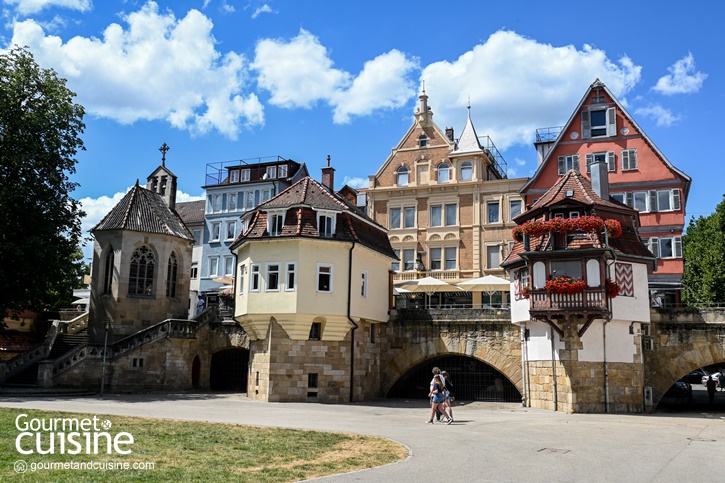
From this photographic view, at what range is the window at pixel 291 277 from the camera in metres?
31.7

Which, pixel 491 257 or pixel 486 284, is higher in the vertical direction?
pixel 491 257

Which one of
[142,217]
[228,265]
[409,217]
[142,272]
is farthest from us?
[228,265]

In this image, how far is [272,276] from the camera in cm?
3225

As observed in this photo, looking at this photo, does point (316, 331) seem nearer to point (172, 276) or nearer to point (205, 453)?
point (172, 276)

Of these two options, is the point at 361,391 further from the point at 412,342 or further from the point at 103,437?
the point at 103,437

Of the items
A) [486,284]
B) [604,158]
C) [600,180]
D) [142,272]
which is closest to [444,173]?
[604,158]

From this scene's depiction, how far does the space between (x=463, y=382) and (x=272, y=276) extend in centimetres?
Result: 1274

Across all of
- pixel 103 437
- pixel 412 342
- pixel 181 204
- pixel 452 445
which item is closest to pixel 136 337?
pixel 412 342

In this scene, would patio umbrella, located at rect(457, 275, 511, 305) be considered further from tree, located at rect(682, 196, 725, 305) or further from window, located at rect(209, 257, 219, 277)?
window, located at rect(209, 257, 219, 277)

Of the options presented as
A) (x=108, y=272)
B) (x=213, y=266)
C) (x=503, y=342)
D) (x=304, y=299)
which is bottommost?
(x=503, y=342)

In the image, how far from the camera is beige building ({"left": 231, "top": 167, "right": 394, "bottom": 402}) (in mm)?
31547

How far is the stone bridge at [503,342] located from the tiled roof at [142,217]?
15.0 metres

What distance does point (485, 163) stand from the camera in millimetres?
47625

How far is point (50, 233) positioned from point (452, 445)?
2655 centimetres
